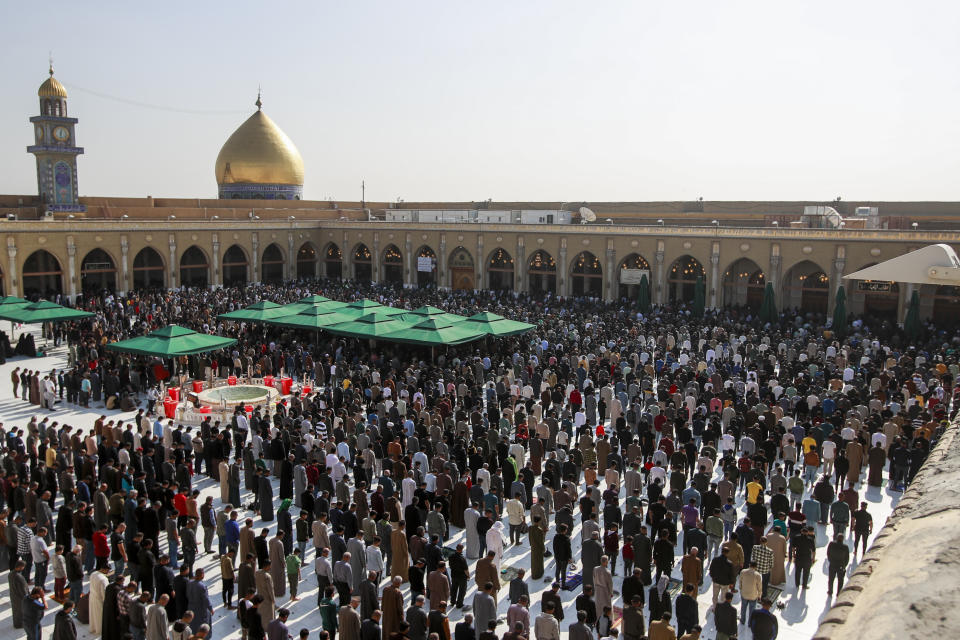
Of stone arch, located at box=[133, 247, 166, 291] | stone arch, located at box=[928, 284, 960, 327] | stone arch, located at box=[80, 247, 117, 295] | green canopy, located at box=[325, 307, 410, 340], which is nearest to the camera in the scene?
green canopy, located at box=[325, 307, 410, 340]

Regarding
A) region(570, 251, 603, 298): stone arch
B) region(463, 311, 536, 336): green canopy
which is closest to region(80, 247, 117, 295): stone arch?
region(463, 311, 536, 336): green canopy

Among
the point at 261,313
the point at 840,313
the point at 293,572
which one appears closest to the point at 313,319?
the point at 261,313

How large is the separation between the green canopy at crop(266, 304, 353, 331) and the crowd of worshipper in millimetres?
1082

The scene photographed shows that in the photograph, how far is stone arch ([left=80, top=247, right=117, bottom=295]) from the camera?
1338 inches

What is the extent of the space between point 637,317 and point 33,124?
30015mm

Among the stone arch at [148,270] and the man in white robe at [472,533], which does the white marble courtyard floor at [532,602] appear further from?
the stone arch at [148,270]

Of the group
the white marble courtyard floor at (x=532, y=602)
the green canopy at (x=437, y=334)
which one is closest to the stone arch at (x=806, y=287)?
the green canopy at (x=437, y=334)

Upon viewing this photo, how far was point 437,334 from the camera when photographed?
64.2ft

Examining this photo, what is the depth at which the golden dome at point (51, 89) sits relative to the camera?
3512cm

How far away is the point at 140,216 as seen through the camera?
37.3 m

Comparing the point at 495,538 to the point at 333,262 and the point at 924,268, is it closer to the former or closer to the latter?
the point at 924,268

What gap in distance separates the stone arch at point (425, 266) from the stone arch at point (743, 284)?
1526cm

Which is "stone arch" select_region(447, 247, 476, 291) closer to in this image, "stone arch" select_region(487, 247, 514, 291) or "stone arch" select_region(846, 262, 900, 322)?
"stone arch" select_region(487, 247, 514, 291)

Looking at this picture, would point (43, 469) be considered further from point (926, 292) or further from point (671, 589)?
point (926, 292)
